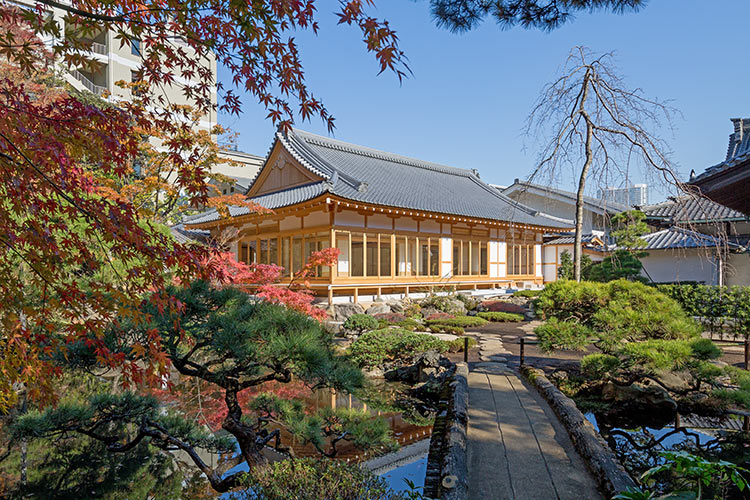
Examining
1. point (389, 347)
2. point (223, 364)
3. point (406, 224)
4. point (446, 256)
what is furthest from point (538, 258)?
point (223, 364)

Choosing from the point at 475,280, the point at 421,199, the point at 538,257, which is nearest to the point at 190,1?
the point at 421,199

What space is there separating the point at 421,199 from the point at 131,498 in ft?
46.5

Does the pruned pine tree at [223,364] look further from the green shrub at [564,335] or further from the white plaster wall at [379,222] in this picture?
the white plaster wall at [379,222]

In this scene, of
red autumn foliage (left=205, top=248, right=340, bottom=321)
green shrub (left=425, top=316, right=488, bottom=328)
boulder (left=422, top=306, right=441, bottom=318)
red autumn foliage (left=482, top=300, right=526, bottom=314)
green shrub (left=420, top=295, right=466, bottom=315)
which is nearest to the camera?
red autumn foliage (left=205, top=248, right=340, bottom=321)

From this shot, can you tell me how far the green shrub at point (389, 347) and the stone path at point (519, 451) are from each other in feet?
9.18

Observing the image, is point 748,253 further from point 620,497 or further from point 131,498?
point 131,498

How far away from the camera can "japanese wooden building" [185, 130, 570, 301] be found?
560 inches

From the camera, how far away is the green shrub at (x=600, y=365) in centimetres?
584

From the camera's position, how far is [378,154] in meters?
21.0

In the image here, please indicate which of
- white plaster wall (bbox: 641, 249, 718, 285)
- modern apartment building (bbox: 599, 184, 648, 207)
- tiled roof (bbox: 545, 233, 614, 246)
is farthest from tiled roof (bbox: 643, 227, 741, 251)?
modern apartment building (bbox: 599, 184, 648, 207)

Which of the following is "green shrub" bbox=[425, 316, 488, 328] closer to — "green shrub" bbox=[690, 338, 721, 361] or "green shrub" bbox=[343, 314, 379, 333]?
"green shrub" bbox=[343, 314, 379, 333]

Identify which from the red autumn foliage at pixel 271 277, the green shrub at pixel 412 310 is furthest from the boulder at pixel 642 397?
the green shrub at pixel 412 310

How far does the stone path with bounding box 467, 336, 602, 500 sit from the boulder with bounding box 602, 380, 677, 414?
167 centimetres

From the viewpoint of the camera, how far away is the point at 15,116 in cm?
241
